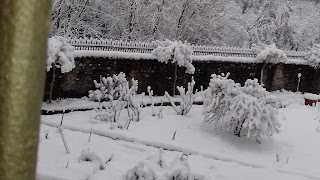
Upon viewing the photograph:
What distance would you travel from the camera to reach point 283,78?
644 inches

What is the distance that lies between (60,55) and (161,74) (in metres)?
4.07

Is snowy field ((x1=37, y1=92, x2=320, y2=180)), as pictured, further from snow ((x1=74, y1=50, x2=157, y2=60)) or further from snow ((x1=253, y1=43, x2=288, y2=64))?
snow ((x1=253, y1=43, x2=288, y2=64))

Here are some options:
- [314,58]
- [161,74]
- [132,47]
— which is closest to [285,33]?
[314,58]

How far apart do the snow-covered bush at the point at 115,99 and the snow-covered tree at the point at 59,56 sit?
3.78 feet

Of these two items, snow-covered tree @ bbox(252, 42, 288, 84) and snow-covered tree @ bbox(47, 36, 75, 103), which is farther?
snow-covered tree @ bbox(252, 42, 288, 84)

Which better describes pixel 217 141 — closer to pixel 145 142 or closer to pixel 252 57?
pixel 145 142

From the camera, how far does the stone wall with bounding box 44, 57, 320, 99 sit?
1161cm

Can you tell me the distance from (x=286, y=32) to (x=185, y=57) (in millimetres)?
13087

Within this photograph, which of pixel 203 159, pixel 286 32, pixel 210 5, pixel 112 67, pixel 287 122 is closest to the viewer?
pixel 203 159

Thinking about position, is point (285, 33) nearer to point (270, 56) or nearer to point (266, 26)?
point (266, 26)

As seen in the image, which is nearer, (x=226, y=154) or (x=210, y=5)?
(x=226, y=154)

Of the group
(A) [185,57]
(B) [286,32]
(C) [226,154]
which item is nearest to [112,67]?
(A) [185,57]

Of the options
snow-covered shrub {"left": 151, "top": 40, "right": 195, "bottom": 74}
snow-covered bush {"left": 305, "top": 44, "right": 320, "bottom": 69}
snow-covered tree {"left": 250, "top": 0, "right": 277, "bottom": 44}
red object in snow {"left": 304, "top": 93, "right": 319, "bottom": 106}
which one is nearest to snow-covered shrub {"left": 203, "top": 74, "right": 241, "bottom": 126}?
snow-covered shrub {"left": 151, "top": 40, "right": 195, "bottom": 74}

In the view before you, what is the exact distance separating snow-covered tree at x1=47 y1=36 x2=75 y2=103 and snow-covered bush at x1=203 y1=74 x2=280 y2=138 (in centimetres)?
368
